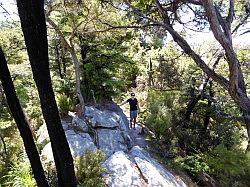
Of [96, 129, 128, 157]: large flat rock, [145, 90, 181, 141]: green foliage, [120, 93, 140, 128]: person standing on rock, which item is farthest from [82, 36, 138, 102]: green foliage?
[96, 129, 128, 157]: large flat rock

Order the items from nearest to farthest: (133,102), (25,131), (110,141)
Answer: (25,131) → (110,141) → (133,102)

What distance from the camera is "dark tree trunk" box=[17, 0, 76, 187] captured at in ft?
10.1

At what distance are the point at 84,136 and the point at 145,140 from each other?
9.72 feet

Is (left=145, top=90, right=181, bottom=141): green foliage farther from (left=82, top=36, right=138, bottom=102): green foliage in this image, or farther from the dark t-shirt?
(left=82, top=36, right=138, bottom=102): green foliage

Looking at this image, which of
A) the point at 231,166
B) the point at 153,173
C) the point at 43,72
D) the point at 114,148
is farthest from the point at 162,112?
the point at 43,72

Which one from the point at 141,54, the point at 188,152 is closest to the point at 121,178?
the point at 188,152

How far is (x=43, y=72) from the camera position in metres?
3.38

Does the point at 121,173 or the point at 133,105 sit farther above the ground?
the point at 133,105

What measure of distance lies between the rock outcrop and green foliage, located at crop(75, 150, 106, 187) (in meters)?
0.31

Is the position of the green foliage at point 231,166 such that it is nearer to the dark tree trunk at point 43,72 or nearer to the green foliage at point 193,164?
the green foliage at point 193,164

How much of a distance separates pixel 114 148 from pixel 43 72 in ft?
29.7

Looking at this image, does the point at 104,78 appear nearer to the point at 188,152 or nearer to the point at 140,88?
the point at 188,152

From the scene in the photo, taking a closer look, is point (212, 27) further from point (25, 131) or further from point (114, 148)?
point (114, 148)

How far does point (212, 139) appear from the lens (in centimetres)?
1571
